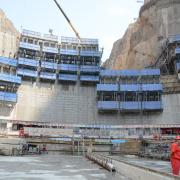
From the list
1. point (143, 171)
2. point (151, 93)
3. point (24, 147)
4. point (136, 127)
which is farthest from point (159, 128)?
point (143, 171)

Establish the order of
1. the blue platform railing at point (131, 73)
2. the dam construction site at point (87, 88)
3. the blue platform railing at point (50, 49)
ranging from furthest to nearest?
the blue platform railing at point (50, 49) → the blue platform railing at point (131, 73) → the dam construction site at point (87, 88)

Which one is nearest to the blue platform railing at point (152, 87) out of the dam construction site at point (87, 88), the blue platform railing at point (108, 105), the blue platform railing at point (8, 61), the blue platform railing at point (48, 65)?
the dam construction site at point (87, 88)

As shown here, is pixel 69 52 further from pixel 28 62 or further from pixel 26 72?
pixel 26 72

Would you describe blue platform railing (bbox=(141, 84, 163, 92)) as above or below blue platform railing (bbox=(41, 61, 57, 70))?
below

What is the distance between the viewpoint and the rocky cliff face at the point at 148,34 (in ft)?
297

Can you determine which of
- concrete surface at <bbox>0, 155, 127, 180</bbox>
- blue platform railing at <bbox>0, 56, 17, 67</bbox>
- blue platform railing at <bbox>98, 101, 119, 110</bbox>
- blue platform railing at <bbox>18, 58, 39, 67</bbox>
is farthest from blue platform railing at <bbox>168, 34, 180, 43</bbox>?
concrete surface at <bbox>0, 155, 127, 180</bbox>

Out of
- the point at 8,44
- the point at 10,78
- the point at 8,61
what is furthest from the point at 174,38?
the point at 8,44

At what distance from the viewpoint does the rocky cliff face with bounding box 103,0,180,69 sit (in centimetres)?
9044

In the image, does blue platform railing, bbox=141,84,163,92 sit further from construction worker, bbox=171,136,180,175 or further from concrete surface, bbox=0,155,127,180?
construction worker, bbox=171,136,180,175

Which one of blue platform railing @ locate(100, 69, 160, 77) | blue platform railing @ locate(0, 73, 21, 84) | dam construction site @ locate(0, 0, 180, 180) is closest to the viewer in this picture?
dam construction site @ locate(0, 0, 180, 180)

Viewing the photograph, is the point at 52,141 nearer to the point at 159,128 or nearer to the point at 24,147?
the point at 24,147

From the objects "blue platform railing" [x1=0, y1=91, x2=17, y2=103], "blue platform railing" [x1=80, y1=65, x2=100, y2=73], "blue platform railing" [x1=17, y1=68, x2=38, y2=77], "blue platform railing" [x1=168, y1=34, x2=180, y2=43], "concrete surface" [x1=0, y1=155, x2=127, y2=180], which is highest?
"blue platform railing" [x1=168, y1=34, x2=180, y2=43]

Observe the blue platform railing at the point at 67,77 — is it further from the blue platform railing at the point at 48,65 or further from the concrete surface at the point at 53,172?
the concrete surface at the point at 53,172

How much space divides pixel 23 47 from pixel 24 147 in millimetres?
37172
